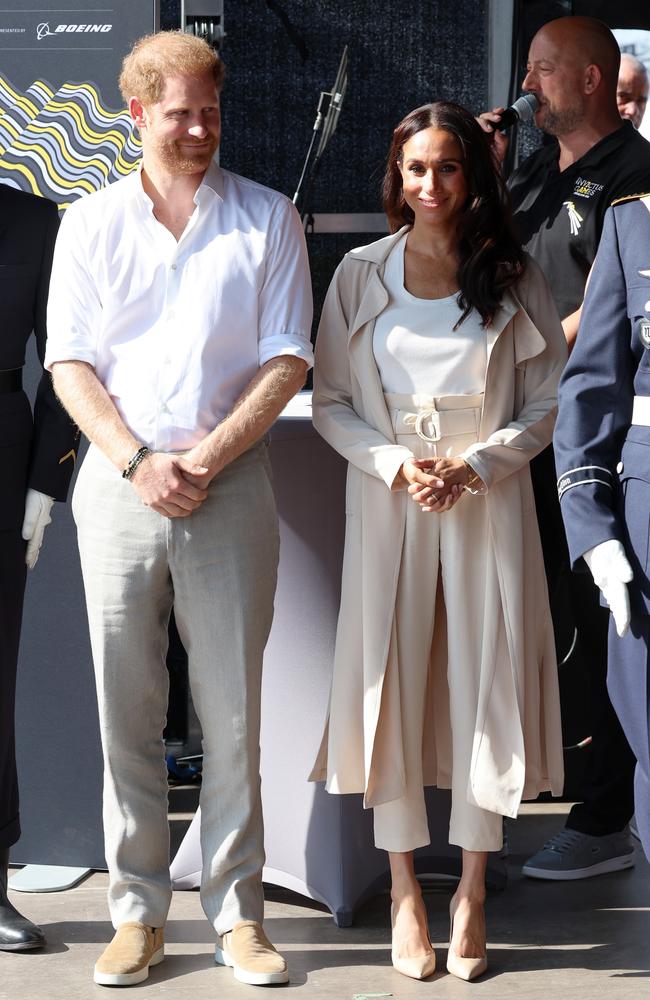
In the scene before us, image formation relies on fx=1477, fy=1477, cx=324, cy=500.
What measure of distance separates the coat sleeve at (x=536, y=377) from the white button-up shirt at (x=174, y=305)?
45 cm

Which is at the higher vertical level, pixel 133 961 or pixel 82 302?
pixel 82 302

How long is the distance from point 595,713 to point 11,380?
1627mm

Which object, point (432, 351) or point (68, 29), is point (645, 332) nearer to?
point (432, 351)

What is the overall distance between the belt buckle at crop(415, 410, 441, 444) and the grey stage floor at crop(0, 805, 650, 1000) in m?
1.07

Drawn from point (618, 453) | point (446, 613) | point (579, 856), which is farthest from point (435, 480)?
point (579, 856)

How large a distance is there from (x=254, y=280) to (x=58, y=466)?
577 mm

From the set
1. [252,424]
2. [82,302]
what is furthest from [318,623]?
[82,302]

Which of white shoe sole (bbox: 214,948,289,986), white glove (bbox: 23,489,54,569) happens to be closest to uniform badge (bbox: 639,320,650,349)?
white glove (bbox: 23,489,54,569)

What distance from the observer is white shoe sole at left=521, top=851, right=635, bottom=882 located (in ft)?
11.6

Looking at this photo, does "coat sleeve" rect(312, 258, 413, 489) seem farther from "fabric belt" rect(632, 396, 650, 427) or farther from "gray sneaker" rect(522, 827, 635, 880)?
"gray sneaker" rect(522, 827, 635, 880)

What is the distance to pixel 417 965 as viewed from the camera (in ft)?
9.59

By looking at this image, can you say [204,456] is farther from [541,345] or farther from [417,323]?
[541,345]

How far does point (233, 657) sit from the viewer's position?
2842 millimetres

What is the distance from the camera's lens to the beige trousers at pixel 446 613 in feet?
9.61
